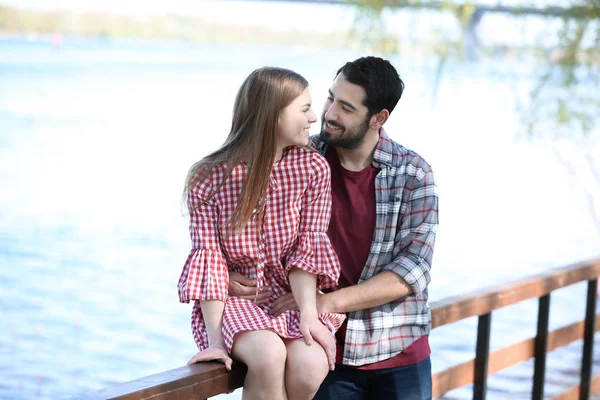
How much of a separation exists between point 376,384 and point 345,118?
58 centimetres

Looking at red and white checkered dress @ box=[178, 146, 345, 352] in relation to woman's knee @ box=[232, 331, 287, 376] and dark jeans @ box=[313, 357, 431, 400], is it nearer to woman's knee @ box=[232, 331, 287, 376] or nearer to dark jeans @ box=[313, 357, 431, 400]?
woman's knee @ box=[232, 331, 287, 376]

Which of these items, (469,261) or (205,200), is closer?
(205,200)

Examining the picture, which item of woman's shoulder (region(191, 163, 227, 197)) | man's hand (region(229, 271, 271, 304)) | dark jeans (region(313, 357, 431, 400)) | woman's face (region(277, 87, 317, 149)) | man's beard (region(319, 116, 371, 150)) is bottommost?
dark jeans (region(313, 357, 431, 400))

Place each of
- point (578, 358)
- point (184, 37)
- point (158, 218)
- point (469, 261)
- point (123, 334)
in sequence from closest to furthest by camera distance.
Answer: point (578, 358) → point (123, 334) → point (469, 261) → point (158, 218) → point (184, 37)

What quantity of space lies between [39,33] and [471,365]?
33195 mm

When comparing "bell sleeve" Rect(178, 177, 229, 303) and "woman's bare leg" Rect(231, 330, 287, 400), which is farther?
"bell sleeve" Rect(178, 177, 229, 303)

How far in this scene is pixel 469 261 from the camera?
397 inches

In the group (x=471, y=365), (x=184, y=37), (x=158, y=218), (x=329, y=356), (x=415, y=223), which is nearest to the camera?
(x=329, y=356)

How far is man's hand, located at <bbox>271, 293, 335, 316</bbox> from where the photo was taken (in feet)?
5.50

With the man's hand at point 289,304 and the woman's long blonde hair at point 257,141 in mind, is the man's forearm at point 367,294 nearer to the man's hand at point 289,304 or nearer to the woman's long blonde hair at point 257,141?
the man's hand at point 289,304

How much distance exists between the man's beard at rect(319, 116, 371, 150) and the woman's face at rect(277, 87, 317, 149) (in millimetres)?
117

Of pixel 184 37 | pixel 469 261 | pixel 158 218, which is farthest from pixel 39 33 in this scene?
pixel 469 261

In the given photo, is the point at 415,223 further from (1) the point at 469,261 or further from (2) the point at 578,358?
(1) the point at 469,261

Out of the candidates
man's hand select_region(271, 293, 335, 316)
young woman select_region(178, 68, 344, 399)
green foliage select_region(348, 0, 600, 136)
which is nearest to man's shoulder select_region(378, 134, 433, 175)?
young woman select_region(178, 68, 344, 399)
